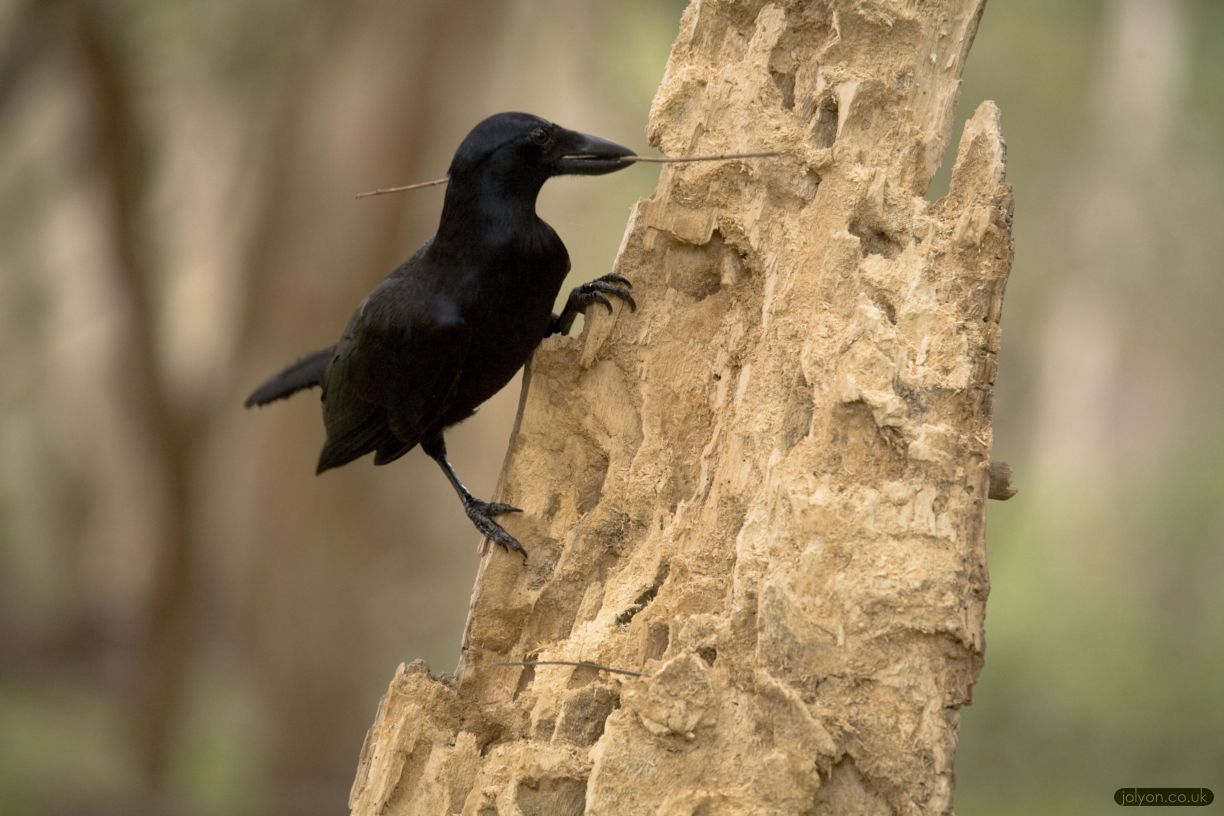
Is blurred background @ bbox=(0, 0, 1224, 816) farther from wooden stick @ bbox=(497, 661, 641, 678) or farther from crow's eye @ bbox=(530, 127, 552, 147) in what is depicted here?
crow's eye @ bbox=(530, 127, 552, 147)

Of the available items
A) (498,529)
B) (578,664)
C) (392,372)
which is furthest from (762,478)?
(392,372)

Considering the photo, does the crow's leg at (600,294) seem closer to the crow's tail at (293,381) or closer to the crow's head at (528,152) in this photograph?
the crow's head at (528,152)

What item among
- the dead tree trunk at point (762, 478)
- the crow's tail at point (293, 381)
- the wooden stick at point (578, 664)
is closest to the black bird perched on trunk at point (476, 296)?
the dead tree trunk at point (762, 478)

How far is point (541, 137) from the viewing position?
304 cm

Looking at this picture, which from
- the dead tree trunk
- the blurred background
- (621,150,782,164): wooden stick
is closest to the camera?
the dead tree trunk

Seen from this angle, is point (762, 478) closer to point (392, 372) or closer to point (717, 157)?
point (717, 157)

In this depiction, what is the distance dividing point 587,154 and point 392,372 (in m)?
0.85

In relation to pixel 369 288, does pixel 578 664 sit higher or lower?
lower

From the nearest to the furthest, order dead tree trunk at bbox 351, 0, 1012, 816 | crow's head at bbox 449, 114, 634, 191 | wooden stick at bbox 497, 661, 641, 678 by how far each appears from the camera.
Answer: dead tree trunk at bbox 351, 0, 1012, 816, wooden stick at bbox 497, 661, 641, 678, crow's head at bbox 449, 114, 634, 191

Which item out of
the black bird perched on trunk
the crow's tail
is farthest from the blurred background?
the black bird perched on trunk

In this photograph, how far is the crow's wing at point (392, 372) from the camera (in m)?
3.29

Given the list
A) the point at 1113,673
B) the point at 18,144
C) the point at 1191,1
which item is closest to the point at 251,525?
the point at 18,144

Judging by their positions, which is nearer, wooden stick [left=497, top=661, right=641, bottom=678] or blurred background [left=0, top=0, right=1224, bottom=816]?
wooden stick [left=497, top=661, right=641, bottom=678]

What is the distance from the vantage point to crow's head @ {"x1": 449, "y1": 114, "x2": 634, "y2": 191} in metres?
3.03
